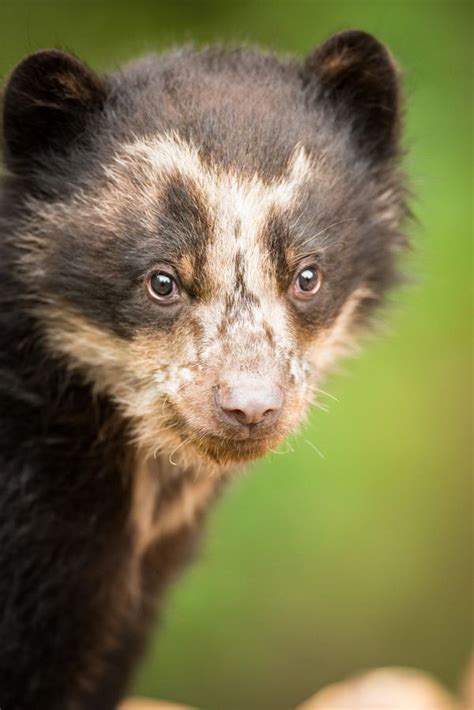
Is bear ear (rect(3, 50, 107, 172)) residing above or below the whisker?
above

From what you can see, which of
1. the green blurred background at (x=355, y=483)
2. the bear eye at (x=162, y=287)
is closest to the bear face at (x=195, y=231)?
the bear eye at (x=162, y=287)

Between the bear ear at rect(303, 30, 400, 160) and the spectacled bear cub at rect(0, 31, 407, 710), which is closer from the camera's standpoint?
the spectacled bear cub at rect(0, 31, 407, 710)

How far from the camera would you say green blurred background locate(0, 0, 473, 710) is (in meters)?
7.03

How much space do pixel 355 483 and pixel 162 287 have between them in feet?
12.3

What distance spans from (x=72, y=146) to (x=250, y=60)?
760 mm

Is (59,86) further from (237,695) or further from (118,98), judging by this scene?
(237,695)

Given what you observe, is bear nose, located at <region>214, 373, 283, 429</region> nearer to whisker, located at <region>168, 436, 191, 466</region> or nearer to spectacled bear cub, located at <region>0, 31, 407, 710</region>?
spectacled bear cub, located at <region>0, 31, 407, 710</region>

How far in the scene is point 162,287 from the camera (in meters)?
3.96

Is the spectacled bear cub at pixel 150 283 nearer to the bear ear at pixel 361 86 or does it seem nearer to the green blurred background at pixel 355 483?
the bear ear at pixel 361 86

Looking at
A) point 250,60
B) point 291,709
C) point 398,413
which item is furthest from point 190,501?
point 291,709

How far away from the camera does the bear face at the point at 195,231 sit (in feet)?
12.9

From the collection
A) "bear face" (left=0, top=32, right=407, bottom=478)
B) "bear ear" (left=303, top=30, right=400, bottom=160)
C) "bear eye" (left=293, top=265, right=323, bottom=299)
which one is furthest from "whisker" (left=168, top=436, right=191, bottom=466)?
"bear ear" (left=303, top=30, right=400, bottom=160)

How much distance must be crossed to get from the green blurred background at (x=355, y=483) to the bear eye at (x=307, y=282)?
274 cm

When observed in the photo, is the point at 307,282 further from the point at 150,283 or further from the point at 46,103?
the point at 46,103
